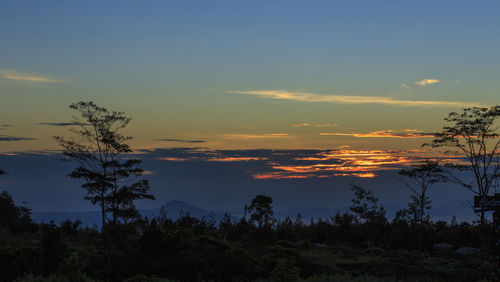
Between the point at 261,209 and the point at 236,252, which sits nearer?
the point at 236,252

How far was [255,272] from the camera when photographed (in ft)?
59.7

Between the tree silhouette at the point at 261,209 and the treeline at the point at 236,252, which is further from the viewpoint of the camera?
the tree silhouette at the point at 261,209

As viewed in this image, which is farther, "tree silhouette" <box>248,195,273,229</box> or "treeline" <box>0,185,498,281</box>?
"tree silhouette" <box>248,195,273,229</box>

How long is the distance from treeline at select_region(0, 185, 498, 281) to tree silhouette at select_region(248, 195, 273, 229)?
0.06 metres

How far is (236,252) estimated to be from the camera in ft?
60.6

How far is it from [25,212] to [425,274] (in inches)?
1139

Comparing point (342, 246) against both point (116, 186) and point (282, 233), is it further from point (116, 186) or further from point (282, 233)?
point (116, 186)

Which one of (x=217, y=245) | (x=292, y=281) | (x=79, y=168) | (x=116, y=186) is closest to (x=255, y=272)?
(x=217, y=245)

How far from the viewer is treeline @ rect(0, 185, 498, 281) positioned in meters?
17.2

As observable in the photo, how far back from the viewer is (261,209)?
28516 millimetres

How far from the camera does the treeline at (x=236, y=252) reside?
1719 centimetres

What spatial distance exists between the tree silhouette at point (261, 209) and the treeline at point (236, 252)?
2.4 inches

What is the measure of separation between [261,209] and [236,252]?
1011 cm

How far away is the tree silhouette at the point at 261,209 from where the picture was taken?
28.4 meters
